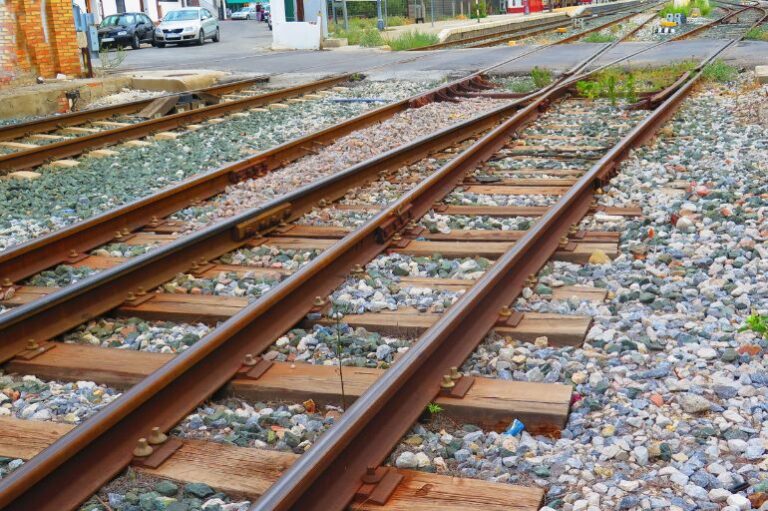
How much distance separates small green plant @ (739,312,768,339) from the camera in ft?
14.4

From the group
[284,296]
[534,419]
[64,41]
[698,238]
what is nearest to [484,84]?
[64,41]

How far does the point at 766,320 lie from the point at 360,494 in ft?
7.75

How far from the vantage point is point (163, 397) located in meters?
3.84

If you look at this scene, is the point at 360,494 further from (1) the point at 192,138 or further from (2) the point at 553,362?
(1) the point at 192,138

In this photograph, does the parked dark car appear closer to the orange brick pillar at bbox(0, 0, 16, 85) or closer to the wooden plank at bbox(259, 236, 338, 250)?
the orange brick pillar at bbox(0, 0, 16, 85)

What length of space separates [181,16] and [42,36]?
796 inches

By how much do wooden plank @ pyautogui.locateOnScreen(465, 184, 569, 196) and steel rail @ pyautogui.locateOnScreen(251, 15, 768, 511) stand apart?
127 cm

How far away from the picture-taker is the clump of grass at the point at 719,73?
1496 centimetres

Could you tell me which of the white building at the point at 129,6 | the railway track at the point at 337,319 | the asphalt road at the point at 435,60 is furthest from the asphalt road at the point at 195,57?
the railway track at the point at 337,319

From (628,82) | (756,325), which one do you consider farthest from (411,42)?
(756,325)

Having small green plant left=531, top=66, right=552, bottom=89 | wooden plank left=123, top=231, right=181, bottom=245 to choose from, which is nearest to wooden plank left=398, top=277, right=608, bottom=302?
wooden plank left=123, top=231, right=181, bottom=245

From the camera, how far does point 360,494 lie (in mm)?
3186

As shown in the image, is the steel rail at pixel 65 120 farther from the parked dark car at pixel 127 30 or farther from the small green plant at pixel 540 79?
the parked dark car at pixel 127 30

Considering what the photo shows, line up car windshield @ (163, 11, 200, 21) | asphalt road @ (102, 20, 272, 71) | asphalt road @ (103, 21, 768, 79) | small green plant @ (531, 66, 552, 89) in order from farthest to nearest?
car windshield @ (163, 11, 200, 21)
asphalt road @ (102, 20, 272, 71)
asphalt road @ (103, 21, 768, 79)
small green plant @ (531, 66, 552, 89)
